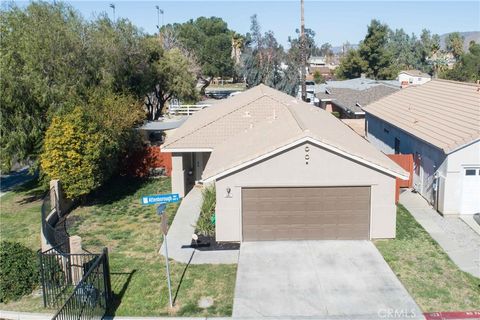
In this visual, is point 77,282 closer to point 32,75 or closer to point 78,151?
point 78,151

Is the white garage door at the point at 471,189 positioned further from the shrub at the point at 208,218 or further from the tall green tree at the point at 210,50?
the tall green tree at the point at 210,50

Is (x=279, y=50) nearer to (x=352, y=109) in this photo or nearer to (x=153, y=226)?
(x=352, y=109)

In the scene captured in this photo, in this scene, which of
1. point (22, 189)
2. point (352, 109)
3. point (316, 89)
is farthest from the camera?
point (316, 89)

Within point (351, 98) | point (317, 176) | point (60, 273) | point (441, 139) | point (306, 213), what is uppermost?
point (351, 98)

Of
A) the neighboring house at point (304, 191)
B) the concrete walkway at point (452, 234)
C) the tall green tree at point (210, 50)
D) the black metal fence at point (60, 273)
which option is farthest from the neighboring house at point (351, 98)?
the tall green tree at point (210, 50)

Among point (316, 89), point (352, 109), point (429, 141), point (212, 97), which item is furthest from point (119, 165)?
point (212, 97)

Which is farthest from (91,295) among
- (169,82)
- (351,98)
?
(351,98)
